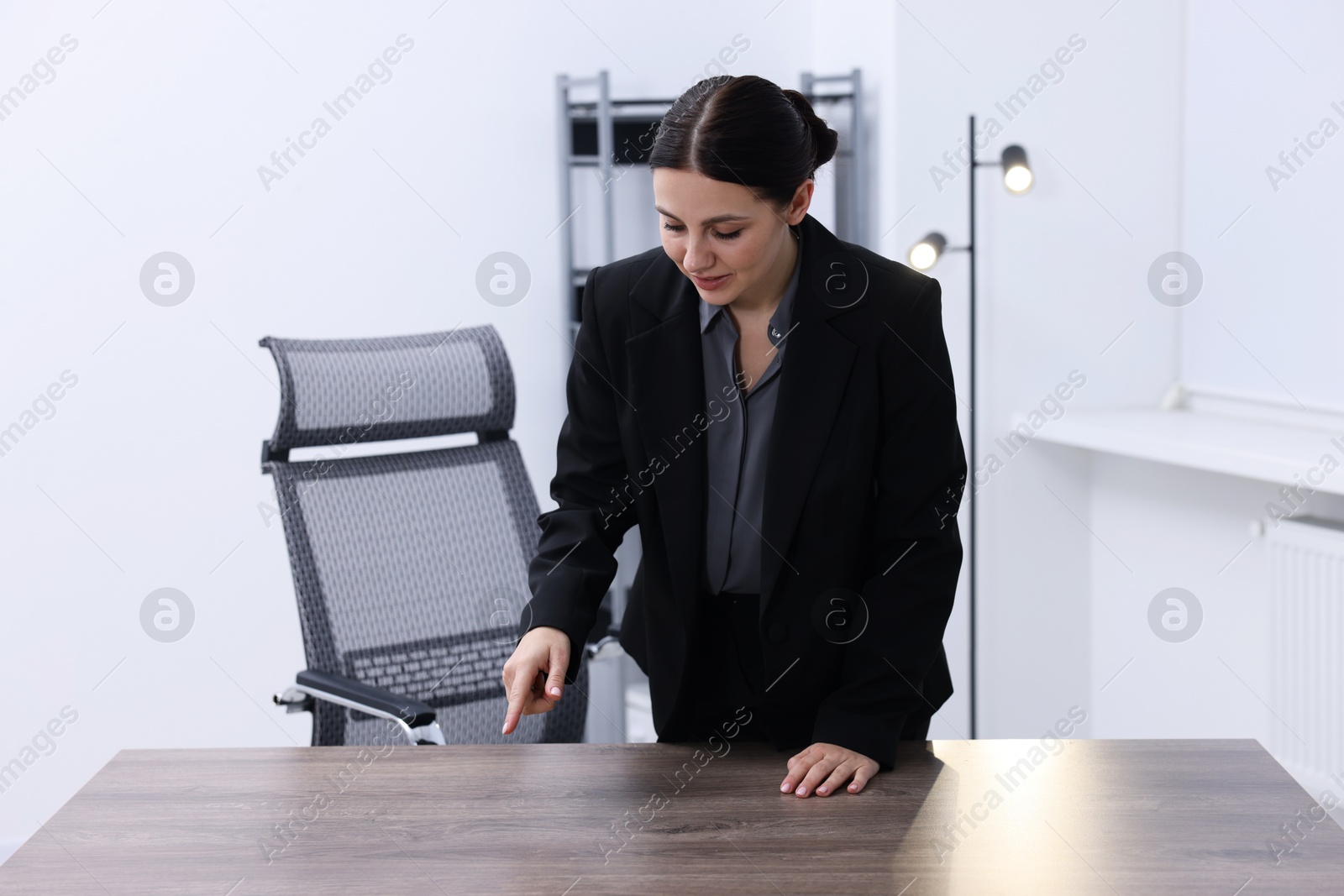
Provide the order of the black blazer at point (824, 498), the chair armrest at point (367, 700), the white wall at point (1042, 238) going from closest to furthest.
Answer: the black blazer at point (824, 498) < the chair armrest at point (367, 700) < the white wall at point (1042, 238)

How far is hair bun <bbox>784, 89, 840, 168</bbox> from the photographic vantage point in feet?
4.24

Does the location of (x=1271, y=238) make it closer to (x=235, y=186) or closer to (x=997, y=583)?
(x=997, y=583)

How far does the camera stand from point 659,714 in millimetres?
1403

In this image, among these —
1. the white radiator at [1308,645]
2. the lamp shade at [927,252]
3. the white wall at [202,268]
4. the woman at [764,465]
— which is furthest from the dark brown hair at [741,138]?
the white wall at [202,268]

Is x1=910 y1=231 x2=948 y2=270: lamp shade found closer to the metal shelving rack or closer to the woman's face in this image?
the metal shelving rack

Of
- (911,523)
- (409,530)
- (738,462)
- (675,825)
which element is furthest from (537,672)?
(409,530)

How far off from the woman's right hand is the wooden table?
75 millimetres

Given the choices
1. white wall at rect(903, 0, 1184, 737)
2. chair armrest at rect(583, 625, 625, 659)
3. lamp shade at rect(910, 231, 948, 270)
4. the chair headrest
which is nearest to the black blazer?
chair armrest at rect(583, 625, 625, 659)

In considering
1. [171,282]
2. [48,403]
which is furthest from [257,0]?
[48,403]

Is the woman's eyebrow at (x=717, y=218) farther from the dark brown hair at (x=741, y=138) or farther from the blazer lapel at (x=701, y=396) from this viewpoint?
the blazer lapel at (x=701, y=396)

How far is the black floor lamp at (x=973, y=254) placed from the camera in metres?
2.58

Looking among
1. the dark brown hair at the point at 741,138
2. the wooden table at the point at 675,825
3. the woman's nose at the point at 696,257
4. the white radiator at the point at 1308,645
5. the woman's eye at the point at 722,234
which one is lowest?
the white radiator at the point at 1308,645

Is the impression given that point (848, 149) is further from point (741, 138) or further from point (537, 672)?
point (537, 672)

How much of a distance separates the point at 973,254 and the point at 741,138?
1.71 m
